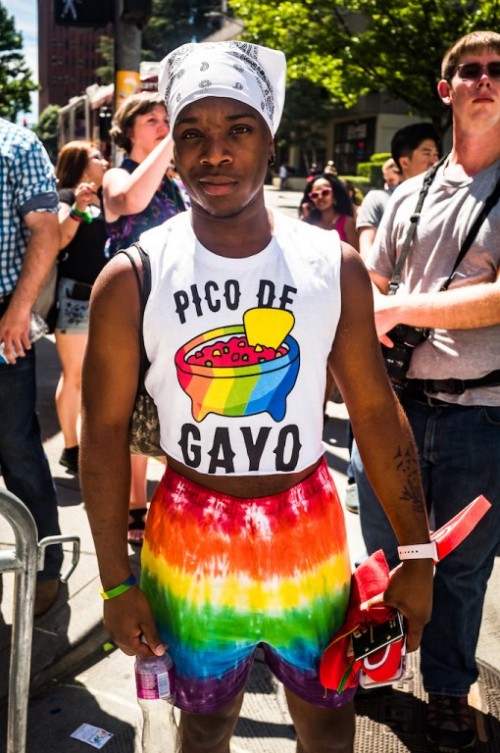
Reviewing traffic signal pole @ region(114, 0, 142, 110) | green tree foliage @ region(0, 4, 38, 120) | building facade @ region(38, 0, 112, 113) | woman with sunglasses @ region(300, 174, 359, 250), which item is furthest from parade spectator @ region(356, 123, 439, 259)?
building facade @ region(38, 0, 112, 113)

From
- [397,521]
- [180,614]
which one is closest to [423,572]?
[397,521]

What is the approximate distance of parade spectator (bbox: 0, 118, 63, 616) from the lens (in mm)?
2961

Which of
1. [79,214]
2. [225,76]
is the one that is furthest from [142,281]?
[79,214]

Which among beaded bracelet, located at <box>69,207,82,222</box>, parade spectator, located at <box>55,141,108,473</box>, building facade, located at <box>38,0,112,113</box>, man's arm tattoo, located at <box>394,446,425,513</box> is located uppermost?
man's arm tattoo, located at <box>394,446,425,513</box>

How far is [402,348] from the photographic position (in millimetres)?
2592

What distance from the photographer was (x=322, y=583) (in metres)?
1.78

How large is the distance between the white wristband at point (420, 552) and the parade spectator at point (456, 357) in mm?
741

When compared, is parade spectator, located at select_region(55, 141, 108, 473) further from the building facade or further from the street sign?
the building facade

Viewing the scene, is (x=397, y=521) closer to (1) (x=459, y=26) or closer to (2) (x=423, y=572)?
(2) (x=423, y=572)

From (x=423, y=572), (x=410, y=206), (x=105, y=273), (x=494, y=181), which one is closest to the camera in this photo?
(x=105, y=273)

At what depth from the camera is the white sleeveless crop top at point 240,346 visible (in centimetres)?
170

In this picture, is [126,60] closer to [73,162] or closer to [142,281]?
[73,162]

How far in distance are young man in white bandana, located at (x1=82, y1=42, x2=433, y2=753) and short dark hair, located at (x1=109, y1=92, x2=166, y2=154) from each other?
183cm

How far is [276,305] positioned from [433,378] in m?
1.03
